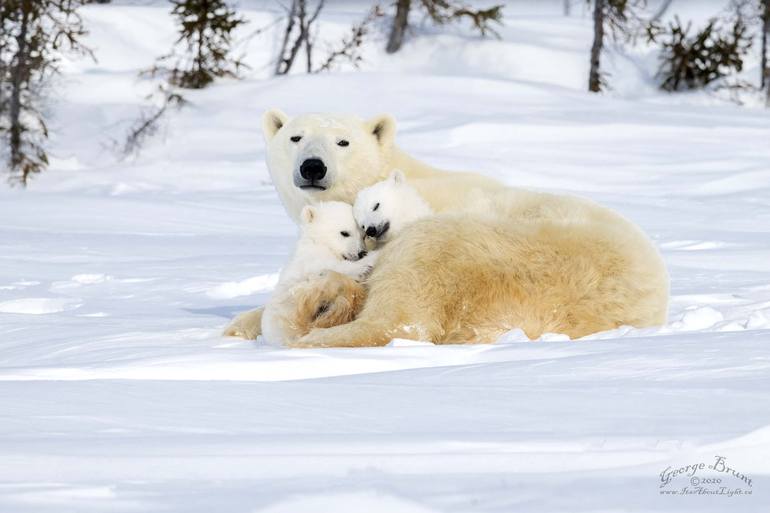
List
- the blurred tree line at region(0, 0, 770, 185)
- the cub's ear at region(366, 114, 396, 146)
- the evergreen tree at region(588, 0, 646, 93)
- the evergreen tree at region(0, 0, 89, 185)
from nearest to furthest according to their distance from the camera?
the cub's ear at region(366, 114, 396, 146) < the evergreen tree at region(0, 0, 89, 185) < the blurred tree line at region(0, 0, 770, 185) < the evergreen tree at region(588, 0, 646, 93)

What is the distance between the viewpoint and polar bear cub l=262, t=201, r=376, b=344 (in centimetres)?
350

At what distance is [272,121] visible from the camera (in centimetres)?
430

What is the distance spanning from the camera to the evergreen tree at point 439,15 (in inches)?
890

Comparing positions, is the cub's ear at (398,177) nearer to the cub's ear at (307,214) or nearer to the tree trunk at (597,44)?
the cub's ear at (307,214)

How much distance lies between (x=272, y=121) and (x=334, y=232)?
83cm

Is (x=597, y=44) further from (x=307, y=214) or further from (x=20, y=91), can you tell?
(x=307, y=214)

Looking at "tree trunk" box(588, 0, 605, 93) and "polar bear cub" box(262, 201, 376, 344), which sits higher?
"polar bear cub" box(262, 201, 376, 344)

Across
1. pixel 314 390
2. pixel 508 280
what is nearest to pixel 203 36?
pixel 508 280

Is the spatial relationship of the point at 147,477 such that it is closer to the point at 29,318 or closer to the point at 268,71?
the point at 29,318

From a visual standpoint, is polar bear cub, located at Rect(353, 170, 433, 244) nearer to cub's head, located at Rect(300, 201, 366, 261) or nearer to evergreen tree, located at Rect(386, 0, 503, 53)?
cub's head, located at Rect(300, 201, 366, 261)

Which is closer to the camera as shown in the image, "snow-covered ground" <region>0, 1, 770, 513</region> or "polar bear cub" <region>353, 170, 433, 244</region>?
"snow-covered ground" <region>0, 1, 770, 513</region>

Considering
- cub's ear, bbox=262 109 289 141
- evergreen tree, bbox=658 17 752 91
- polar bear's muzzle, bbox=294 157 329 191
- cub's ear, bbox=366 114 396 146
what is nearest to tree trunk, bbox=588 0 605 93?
evergreen tree, bbox=658 17 752 91

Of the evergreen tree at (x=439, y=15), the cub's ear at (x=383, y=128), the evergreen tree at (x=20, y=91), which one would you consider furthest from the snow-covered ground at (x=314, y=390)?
the evergreen tree at (x=439, y=15)

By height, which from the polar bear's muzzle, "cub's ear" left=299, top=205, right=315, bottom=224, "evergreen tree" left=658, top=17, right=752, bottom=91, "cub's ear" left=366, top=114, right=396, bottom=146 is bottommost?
"evergreen tree" left=658, top=17, right=752, bottom=91
